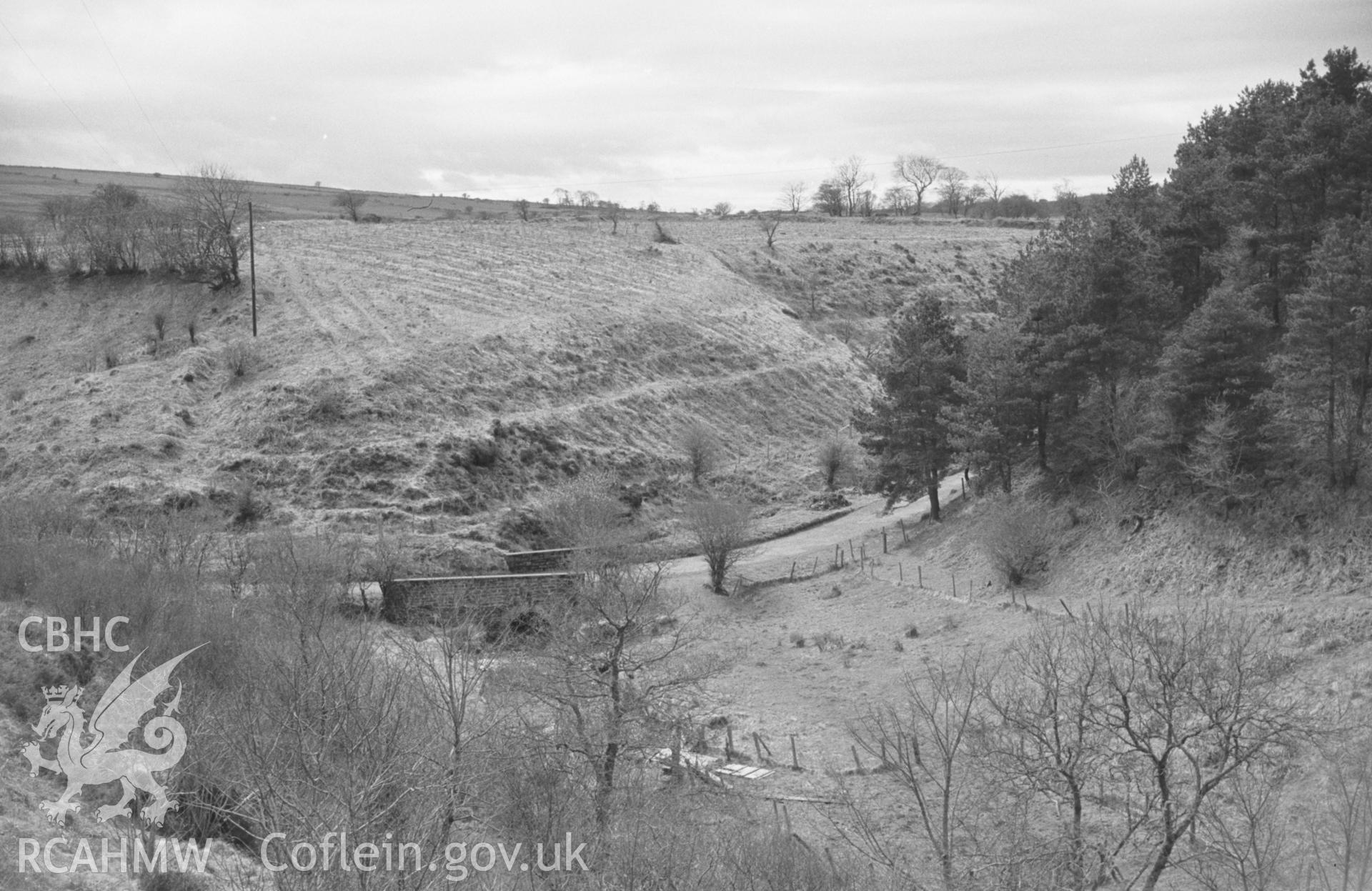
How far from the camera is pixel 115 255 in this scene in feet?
222

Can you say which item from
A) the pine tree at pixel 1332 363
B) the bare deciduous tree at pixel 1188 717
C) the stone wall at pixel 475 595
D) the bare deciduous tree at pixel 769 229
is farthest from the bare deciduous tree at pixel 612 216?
the bare deciduous tree at pixel 1188 717

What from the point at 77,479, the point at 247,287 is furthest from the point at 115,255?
the point at 77,479

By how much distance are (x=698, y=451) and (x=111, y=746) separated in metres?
42.9

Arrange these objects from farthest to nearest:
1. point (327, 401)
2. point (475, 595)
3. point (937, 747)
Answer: point (327, 401), point (475, 595), point (937, 747)

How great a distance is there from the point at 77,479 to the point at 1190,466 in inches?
1770

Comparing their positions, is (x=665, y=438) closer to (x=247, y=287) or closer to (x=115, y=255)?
(x=247, y=287)

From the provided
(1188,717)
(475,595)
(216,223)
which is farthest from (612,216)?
(1188,717)

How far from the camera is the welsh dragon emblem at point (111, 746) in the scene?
16062 millimetres

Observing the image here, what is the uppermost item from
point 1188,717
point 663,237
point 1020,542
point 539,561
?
point 663,237

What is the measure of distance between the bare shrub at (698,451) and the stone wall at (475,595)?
1861cm

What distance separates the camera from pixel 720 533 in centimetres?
4709

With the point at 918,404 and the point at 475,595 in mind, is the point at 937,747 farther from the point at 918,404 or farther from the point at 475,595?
the point at 918,404

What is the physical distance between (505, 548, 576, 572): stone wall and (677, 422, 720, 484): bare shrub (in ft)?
45.7

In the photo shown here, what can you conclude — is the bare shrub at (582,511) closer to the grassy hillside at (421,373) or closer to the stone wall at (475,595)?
the grassy hillside at (421,373)
